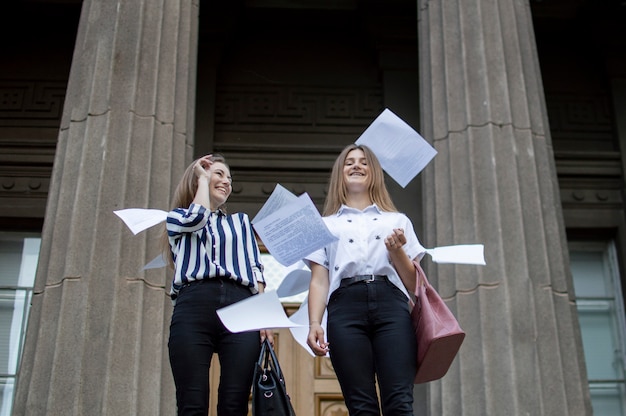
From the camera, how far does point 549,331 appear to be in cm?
843

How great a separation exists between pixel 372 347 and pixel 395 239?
1.88 ft

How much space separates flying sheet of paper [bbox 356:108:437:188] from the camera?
5934 mm

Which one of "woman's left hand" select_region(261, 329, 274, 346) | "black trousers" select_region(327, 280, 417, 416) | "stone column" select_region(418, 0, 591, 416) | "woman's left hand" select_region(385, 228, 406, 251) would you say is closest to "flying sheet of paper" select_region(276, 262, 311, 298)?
"woman's left hand" select_region(261, 329, 274, 346)

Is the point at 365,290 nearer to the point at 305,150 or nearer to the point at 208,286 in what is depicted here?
the point at 208,286

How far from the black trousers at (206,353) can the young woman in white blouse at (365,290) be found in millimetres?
374

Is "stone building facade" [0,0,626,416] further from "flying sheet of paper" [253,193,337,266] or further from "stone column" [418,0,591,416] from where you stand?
"flying sheet of paper" [253,193,337,266]

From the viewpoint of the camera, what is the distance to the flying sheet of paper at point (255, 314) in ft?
16.4

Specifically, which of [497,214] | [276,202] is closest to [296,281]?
[276,202]

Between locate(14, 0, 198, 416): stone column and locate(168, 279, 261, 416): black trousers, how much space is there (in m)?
2.77

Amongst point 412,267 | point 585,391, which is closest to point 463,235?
point 585,391

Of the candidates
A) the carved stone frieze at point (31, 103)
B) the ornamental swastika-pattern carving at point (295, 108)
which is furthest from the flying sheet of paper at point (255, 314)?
the carved stone frieze at point (31, 103)

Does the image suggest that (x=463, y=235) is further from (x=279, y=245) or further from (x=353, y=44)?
(x=353, y=44)

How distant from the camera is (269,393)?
502cm

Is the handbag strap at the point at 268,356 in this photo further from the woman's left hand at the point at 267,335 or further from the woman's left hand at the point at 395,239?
the woman's left hand at the point at 395,239
